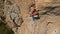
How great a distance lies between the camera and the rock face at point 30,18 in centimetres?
192

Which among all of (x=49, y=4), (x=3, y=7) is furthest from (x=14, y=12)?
(x=49, y=4)

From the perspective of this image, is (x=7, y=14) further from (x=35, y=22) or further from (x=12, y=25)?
(x=35, y=22)

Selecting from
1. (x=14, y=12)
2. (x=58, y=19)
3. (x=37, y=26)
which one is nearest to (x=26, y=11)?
(x=14, y=12)

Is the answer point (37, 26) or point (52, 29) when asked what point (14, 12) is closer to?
point (37, 26)

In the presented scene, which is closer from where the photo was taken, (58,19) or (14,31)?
(58,19)

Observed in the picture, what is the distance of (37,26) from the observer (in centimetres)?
204

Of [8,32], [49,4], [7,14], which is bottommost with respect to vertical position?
[8,32]

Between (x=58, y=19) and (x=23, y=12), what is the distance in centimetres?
81

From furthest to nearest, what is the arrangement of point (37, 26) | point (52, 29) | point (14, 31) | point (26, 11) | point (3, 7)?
point (3, 7), point (14, 31), point (26, 11), point (37, 26), point (52, 29)

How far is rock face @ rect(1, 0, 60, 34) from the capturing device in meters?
1.92

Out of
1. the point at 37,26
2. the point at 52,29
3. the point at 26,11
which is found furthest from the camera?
the point at 26,11

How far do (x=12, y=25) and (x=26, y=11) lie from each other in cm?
43

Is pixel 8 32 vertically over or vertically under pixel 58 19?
under

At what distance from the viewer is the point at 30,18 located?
7.30ft
